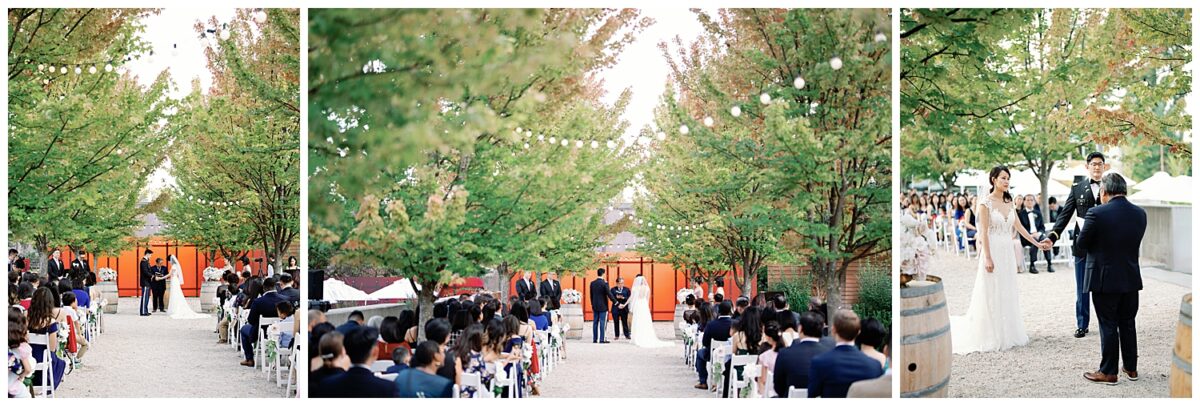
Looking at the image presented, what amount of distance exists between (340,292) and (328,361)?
382 mm

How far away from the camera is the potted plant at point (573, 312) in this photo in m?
6.30

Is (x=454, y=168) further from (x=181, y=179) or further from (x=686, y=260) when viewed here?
(x=181, y=179)

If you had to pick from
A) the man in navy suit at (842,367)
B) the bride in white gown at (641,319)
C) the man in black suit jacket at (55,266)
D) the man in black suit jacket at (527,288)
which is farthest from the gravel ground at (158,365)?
the man in navy suit at (842,367)

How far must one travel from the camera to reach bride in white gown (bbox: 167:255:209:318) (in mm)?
13531

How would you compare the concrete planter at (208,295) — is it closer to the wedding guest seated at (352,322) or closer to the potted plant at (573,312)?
the potted plant at (573,312)

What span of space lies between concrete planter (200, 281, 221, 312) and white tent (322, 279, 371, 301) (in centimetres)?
909

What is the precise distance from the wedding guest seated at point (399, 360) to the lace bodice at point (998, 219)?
169 inches

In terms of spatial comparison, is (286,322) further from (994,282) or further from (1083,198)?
(1083,198)

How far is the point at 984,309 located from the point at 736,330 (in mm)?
→ 2099

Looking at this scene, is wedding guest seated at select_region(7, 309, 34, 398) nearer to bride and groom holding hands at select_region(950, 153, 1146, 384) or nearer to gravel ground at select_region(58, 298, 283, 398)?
gravel ground at select_region(58, 298, 283, 398)

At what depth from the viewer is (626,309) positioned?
630cm

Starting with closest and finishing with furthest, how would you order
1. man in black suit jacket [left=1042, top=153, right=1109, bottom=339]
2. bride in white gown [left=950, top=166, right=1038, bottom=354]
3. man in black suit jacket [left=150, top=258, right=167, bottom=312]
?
1. man in black suit jacket [left=1042, top=153, right=1109, bottom=339]
2. bride in white gown [left=950, top=166, right=1038, bottom=354]
3. man in black suit jacket [left=150, top=258, right=167, bottom=312]

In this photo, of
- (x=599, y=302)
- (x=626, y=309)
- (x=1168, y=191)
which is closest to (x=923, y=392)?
(x=626, y=309)

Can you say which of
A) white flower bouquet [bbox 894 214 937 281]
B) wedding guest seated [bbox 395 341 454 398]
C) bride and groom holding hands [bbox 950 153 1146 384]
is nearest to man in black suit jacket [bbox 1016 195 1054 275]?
bride and groom holding hands [bbox 950 153 1146 384]
